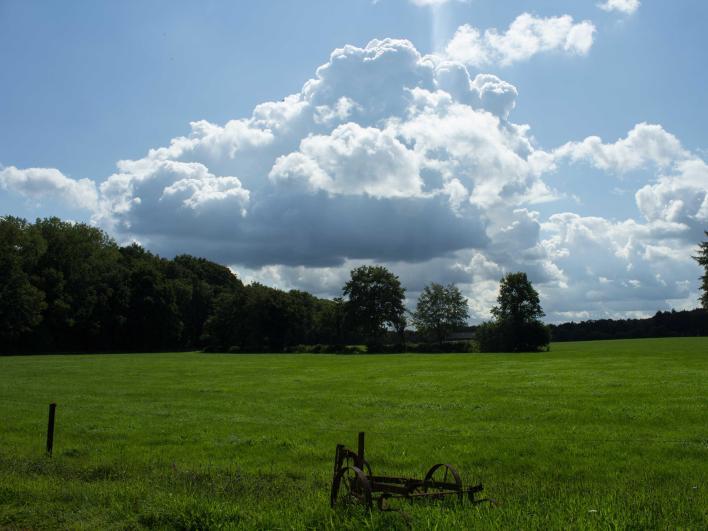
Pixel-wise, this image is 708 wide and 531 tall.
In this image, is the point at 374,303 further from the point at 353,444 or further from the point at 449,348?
the point at 353,444

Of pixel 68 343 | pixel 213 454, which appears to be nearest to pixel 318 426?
pixel 213 454

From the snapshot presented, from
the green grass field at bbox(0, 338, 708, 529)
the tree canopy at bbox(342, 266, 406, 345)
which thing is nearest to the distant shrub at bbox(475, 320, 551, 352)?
the tree canopy at bbox(342, 266, 406, 345)

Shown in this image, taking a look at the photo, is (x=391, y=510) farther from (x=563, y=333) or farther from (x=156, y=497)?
(x=563, y=333)

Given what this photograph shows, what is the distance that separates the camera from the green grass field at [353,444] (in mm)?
9031

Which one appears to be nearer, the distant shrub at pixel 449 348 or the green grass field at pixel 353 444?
the green grass field at pixel 353 444

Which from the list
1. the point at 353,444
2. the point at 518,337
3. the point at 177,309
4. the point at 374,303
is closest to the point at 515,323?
the point at 518,337

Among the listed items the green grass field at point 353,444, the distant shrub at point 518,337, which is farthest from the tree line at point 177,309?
the green grass field at point 353,444

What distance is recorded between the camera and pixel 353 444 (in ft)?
59.4

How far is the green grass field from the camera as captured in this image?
29.6ft

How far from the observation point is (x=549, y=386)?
32031 mm

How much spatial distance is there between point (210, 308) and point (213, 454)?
507ft

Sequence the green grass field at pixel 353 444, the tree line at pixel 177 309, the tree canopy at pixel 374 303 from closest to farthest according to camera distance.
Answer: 1. the green grass field at pixel 353 444
2. the tree line at pixel 177 309
3. the tree canopy at pixel 374 303

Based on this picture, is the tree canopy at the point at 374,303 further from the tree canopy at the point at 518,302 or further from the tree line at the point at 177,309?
the tree canopy at the point at 518,302

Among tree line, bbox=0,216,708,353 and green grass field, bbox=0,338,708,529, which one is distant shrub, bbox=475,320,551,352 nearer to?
tree line, bbox=0,216,708,353
